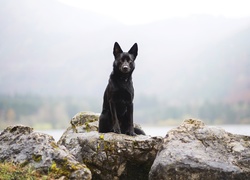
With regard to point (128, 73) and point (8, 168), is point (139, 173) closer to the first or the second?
point (128, 73)

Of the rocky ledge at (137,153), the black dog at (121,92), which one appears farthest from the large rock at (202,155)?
the black dog at (121,92)

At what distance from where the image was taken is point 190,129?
991cm

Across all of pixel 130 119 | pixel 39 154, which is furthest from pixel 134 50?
pixel 39 154

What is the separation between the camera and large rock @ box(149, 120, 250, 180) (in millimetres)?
8602

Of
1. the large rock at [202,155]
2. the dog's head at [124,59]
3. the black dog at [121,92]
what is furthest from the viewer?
the black dog at [121,92]

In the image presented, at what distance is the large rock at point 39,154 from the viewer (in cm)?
780

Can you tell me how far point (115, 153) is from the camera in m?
9.95

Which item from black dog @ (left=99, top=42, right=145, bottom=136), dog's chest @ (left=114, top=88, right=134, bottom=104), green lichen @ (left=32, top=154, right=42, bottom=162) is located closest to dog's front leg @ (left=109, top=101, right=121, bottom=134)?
black dog @ (left=99, top=42, right=145, bottom=136)

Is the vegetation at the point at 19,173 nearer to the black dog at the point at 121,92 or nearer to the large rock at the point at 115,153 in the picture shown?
the large rock at the point at 115,153

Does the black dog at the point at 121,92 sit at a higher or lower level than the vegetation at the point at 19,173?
higher

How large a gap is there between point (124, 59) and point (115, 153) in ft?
7.78

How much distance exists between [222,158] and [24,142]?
4.20m

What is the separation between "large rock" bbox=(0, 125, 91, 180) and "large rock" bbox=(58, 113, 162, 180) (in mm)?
1727

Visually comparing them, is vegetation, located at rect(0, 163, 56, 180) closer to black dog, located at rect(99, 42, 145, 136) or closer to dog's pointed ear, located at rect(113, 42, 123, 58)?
black dog, located at rect(99, 42, 145, 136)
